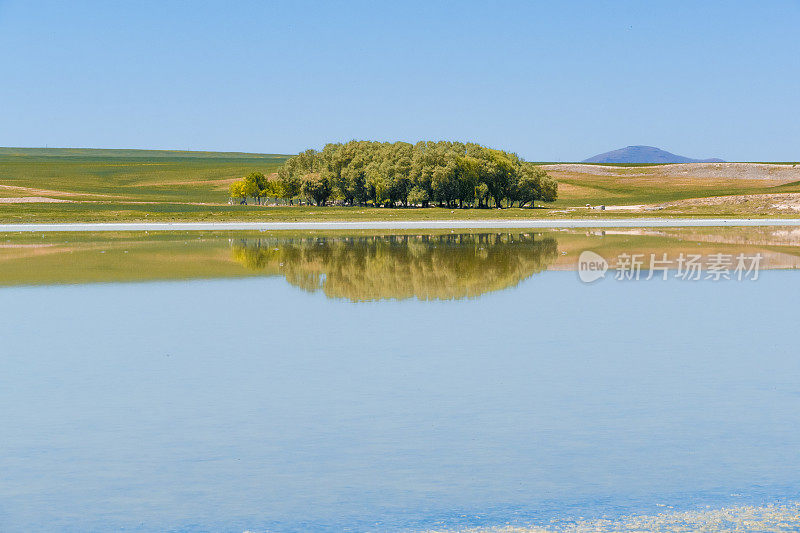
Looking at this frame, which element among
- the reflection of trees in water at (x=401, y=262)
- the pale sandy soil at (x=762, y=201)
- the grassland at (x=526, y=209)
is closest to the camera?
the reflection of trees in water at (x=401, y=262)

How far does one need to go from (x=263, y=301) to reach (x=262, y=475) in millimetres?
13314

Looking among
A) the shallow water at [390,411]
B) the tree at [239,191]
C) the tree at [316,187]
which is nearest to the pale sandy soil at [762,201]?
the tree at [316,187]

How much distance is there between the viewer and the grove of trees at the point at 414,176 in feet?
370

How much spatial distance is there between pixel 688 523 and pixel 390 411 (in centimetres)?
441

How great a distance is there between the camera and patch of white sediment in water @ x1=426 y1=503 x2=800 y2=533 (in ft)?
25.7

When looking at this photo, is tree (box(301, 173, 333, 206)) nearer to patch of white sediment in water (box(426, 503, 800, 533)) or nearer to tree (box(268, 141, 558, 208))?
tree (box(268, 141, 558, 208))

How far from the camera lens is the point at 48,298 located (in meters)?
23.0

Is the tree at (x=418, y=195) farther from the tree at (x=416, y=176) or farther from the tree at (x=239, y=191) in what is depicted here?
the tree at (x=239, y=191)

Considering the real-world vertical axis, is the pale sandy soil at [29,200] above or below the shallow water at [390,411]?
below

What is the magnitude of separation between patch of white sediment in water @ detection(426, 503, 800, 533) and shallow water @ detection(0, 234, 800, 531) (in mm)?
139

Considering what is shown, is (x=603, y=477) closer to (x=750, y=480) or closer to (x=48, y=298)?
(x=750, y=480)

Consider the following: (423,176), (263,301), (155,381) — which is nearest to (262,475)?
(155,381)

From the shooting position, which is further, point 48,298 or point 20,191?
point 20,191

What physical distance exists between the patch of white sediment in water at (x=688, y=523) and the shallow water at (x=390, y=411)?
139 mm
